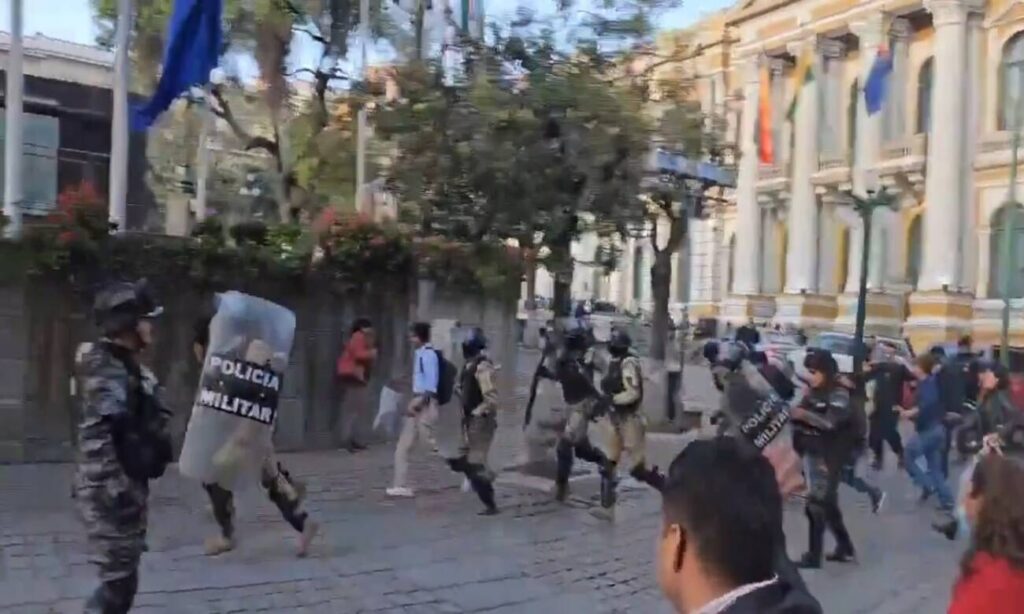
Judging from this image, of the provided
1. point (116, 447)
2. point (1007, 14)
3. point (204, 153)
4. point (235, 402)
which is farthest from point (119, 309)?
point (1007, 14)

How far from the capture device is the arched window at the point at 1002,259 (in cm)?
3916

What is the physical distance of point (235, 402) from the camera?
311 inches

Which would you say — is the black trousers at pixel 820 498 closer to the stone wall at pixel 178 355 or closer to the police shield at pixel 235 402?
the police shield at pixel 235 402

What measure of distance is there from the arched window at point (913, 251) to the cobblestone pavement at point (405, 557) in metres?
32.4

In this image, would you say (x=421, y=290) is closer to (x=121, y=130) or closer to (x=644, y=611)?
(x=121, y=130)

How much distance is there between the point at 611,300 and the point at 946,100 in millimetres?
20117

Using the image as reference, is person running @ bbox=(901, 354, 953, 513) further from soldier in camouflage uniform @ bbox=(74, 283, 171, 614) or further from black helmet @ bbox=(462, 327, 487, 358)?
soldier in camouflage uniform @ bbox=(74, 283, 171, 614)

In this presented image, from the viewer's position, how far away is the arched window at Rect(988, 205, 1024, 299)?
39156mm

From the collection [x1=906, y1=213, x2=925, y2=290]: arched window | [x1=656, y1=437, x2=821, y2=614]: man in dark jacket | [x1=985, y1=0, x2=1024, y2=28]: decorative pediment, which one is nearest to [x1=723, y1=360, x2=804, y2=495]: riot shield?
[x1=656, y1=437, x2=821, y2=614]: man in dark jacket

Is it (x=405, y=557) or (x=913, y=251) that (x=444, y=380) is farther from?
(x=913, y=251)

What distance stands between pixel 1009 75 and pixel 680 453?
1644 inches

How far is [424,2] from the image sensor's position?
51.8 feet

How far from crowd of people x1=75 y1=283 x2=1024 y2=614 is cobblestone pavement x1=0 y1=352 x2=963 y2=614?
0.30 m

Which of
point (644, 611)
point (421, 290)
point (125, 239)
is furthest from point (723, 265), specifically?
point (644, 611)
